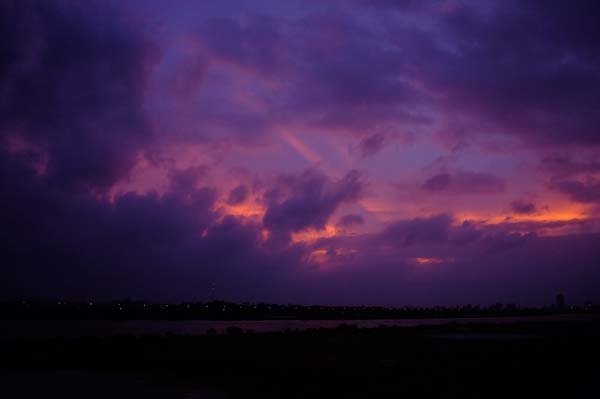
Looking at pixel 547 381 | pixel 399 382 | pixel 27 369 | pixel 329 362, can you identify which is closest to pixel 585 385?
pixel 547 381

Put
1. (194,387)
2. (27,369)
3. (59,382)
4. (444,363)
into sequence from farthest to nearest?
(27,369)
(444,363)
(59,382)
(194,387)

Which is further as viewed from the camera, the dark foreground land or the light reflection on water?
the light reflection on water

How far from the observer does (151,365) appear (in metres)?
33.6

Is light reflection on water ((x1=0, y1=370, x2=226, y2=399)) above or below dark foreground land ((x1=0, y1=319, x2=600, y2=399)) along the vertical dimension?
below

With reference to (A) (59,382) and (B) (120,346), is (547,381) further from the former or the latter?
(B) (120,346)

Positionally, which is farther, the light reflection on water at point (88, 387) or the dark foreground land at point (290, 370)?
the light reflection on water at point (88, 387)

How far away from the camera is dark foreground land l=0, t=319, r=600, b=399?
22.6 m

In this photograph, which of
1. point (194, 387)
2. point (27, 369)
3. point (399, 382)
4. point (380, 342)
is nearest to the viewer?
point (399, 382)

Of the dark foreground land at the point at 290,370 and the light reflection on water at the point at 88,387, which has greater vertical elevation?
the dark foreground land at the point at 290,370

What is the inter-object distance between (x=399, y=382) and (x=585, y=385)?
945 centimetres

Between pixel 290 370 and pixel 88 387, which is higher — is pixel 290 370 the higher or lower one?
Answer: the higher one

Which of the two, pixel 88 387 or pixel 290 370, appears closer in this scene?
pixel 88 387

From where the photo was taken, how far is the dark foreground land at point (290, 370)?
74.3 feet

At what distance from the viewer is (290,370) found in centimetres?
2705
